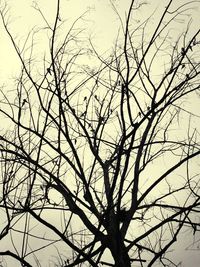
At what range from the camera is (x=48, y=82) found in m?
4.73

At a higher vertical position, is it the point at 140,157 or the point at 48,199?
the point at 140,157

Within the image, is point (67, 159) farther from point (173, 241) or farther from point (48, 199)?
point (173, 241)

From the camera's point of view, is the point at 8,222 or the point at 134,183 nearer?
the point at 8,222

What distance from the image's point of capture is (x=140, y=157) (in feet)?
17.0

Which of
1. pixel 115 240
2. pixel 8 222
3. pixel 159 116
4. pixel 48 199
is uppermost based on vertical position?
pixel 159 116

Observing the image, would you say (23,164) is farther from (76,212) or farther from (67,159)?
(76,212)

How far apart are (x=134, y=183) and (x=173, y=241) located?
37.4 inches

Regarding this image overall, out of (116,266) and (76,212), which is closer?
(116,266)

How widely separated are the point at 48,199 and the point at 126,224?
1018 millimetres

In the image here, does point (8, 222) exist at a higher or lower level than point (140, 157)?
lower

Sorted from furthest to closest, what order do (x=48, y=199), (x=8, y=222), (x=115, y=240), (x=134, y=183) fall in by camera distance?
(x=134, y=183)
(x=48, y=199)
(x=115, y=240)
(x=8, y=222)

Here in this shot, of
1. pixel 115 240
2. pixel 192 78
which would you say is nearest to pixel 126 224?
pixel 115 240

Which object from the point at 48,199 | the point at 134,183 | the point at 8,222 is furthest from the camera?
the point at 134,183

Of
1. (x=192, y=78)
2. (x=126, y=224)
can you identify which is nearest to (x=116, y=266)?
(x=126, y=224)
